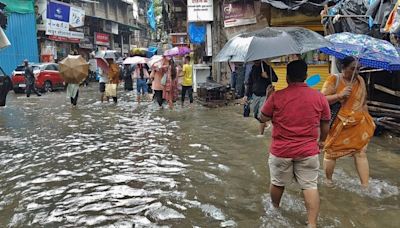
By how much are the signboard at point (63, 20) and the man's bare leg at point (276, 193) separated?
30.0 meters

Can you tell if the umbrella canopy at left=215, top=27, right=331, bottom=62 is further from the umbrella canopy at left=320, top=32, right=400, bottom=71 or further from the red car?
the red car

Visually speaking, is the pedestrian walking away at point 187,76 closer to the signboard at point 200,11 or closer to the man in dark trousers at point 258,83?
the signboard at point 200,11

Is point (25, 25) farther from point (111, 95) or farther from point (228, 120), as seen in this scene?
point (228, 120)

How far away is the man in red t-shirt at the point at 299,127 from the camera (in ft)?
11.8

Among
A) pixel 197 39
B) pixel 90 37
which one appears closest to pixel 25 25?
pixel 90 37

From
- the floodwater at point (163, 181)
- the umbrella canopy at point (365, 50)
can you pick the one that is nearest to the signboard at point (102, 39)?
the floodwater at point (163, 181)

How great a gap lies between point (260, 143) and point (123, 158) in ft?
8.35

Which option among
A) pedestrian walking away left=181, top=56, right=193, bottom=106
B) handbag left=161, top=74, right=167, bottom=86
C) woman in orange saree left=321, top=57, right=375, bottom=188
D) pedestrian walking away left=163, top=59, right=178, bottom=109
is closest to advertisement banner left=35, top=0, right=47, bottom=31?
pedestrian walking away left=181, top=56, right=193, bottom=106

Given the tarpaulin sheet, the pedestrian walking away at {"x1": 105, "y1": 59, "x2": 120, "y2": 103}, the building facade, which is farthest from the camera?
the building facade

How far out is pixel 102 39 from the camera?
4322 cm

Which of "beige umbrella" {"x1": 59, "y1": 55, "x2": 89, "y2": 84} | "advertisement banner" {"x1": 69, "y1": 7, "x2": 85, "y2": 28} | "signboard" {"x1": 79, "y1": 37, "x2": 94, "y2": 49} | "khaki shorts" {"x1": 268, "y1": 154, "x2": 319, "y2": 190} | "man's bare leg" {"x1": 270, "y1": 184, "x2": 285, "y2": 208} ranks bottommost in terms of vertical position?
"man's bare leg" {"x1": 270, "y1": 184, "x2": 285, "y2": 208}

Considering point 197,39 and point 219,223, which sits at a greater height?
point 197,39

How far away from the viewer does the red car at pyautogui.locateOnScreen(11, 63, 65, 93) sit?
21.0m

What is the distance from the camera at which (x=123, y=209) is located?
4.38m
